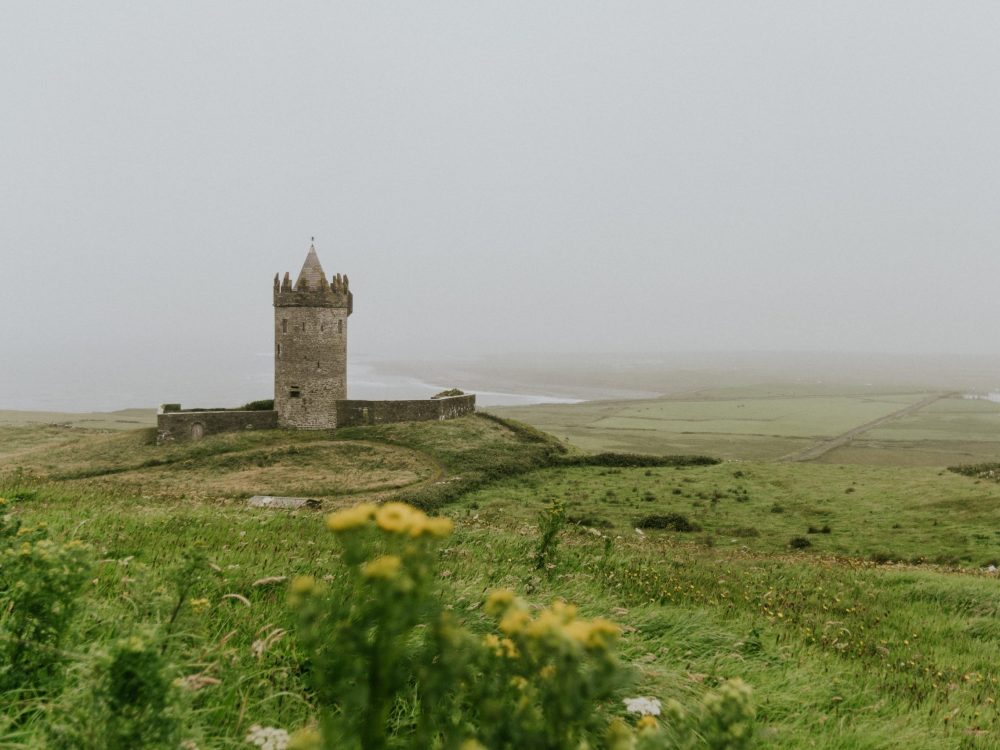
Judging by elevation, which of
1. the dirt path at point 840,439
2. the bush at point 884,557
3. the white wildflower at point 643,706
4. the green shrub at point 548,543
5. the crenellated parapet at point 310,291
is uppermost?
the crenellated parapet at point 310,291

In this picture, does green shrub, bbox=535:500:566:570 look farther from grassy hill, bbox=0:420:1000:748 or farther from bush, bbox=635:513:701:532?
bush, bbox=635:513:701:532

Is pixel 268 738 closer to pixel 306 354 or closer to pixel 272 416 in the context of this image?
pixel 306 354

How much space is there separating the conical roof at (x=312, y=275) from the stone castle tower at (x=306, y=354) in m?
0.08

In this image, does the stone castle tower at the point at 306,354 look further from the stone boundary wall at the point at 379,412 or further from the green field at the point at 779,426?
the green field at the point at 779,426

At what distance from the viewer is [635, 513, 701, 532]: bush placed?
28.2 meters

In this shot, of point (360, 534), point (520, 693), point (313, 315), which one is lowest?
point (520, 693)

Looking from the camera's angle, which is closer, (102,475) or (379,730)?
(379,730)

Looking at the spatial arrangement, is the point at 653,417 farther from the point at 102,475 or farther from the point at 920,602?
the point at 920,602

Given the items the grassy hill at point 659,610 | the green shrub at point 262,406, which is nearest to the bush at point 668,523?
the grassy hill at point 659,610

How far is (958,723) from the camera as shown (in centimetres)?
542

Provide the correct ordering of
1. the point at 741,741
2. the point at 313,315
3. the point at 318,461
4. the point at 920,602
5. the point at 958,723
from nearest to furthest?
the point at 741,741 → the point at 958,723 → the point at 920,602 → the point at 318,461 → the point at 313,315

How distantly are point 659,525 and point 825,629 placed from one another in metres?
20.9

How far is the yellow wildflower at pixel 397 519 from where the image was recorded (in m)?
1.80

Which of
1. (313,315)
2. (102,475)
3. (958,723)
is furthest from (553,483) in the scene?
(958,723)
